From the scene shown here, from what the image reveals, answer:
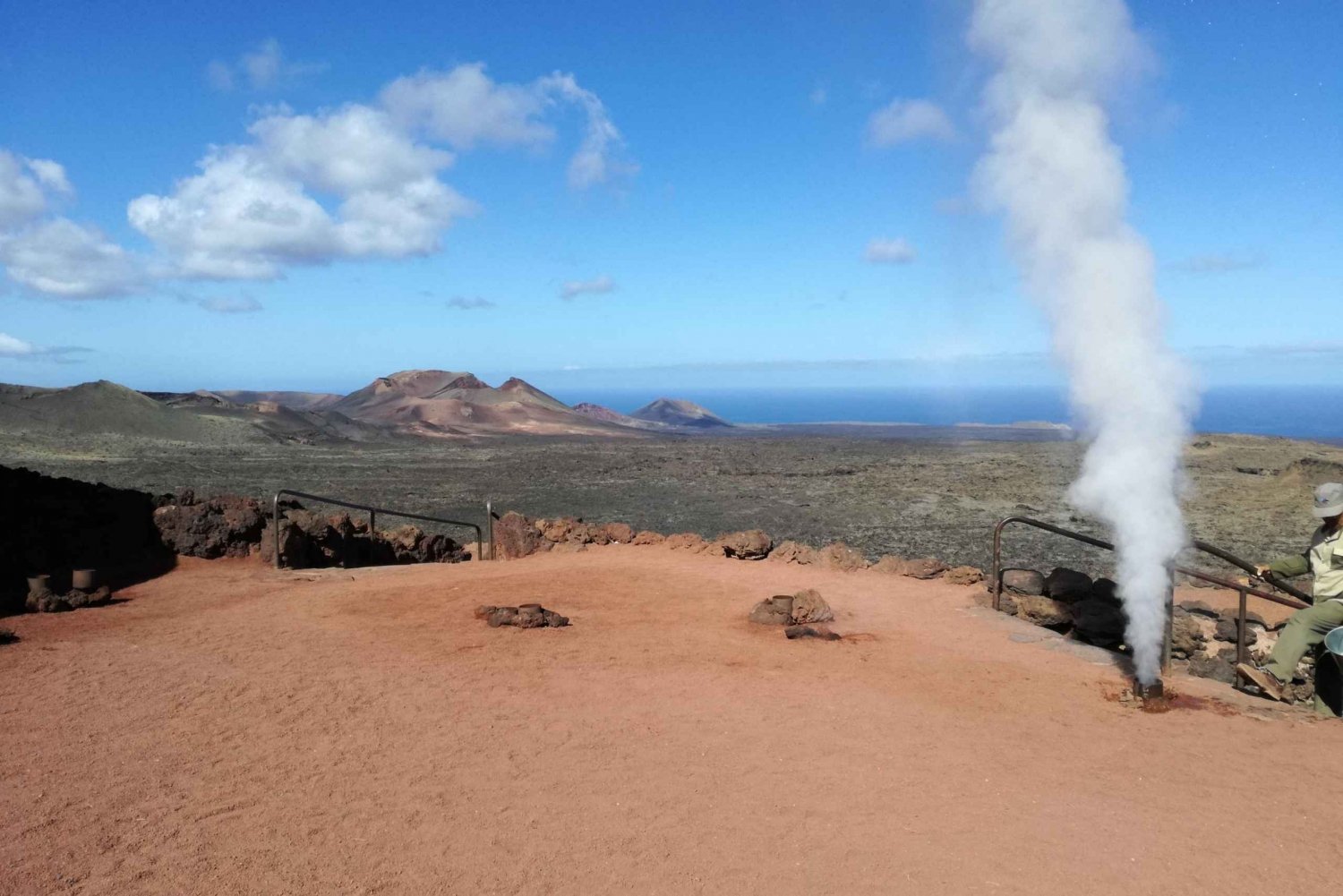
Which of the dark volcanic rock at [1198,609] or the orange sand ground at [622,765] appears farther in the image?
the dark volcanic rock at [1198,609]

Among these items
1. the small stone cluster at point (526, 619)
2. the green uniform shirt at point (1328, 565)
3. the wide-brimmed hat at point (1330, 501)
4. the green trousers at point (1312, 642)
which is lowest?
the small stone cluster at point (526, 619)

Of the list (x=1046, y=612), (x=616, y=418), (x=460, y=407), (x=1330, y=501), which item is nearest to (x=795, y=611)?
(x=1046, y=612)

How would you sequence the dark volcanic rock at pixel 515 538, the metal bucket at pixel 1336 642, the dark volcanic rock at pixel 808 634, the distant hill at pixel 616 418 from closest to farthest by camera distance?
the metal bucket at pixel 1336 642, the dark volcanic rock at pixel 808 634, the dark volcanic rock at pixel 515 538, the distant hill at pixel 616 418

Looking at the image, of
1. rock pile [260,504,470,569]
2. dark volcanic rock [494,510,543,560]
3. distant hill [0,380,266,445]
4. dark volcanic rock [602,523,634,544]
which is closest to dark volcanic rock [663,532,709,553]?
dark volcanic rock [602,523,634,544]

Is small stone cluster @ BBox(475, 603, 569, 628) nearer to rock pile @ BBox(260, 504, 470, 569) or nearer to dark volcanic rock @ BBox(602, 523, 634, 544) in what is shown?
rock pile @ BBox(260, 504, 470, 569)

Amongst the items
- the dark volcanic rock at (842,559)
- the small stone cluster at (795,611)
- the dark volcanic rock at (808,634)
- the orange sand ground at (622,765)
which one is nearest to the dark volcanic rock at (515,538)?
the dark volcanic rock at (842,559)

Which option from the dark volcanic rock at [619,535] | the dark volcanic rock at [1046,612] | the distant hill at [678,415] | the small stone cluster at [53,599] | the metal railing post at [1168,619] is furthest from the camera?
the distant hill at [678,415]

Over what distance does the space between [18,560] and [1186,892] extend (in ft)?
37.9

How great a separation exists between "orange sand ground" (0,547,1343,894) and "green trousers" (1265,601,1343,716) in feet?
1.17

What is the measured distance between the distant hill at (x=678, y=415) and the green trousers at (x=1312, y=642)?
2958 inches

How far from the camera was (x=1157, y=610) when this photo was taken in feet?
22.5

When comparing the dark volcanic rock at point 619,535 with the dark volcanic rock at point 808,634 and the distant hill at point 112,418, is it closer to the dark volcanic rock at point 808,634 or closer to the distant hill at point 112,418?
the dark volcanic rock at point 808,634

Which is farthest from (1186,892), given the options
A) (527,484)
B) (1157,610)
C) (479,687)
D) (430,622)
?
(527,484)

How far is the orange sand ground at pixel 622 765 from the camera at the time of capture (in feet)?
13.7
